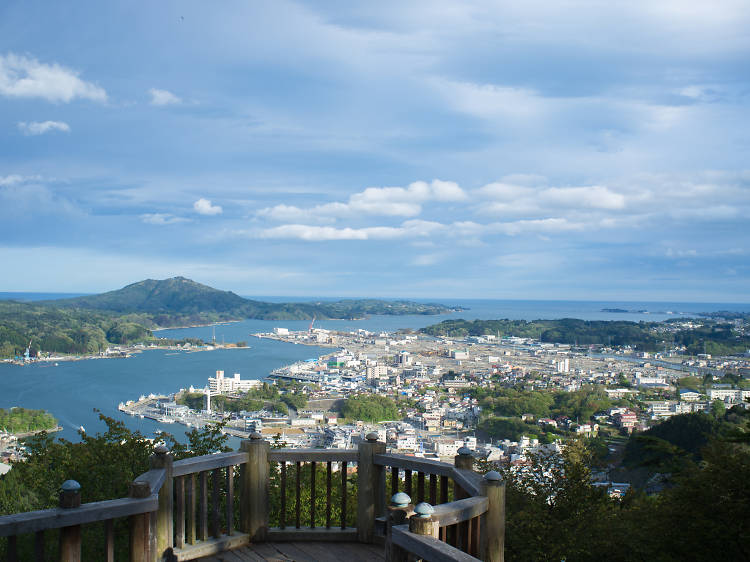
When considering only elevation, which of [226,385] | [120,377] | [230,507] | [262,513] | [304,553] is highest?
[230,507]

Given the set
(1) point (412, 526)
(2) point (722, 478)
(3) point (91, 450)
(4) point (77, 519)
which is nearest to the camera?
(1) point (412, 526)

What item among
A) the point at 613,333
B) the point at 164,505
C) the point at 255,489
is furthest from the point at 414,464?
the point at 613,333

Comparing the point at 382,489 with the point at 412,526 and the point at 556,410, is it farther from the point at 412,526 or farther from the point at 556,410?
the point at 556,410

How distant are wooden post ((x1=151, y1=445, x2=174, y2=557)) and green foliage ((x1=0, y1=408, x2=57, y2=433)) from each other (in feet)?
97.9

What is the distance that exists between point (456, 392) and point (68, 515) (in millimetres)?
42142

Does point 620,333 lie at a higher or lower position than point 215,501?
lower

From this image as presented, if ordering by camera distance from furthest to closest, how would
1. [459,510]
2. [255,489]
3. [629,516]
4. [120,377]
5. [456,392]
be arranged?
[120,377] < [456,392] < [629,516] < [255,489] < [459,510]

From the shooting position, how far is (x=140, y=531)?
278 cm

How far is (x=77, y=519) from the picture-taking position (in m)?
2.42

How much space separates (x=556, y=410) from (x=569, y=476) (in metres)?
27.8

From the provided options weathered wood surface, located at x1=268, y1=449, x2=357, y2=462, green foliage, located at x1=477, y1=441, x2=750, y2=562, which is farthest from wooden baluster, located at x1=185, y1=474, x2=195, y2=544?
green foliage, located at x1=477, y1=441, x2=750, y2=562

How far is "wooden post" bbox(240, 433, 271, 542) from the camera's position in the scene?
383cm

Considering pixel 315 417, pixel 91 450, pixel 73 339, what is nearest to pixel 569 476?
pixel 91 450

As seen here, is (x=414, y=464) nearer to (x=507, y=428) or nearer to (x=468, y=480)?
(x=468, y=480)
